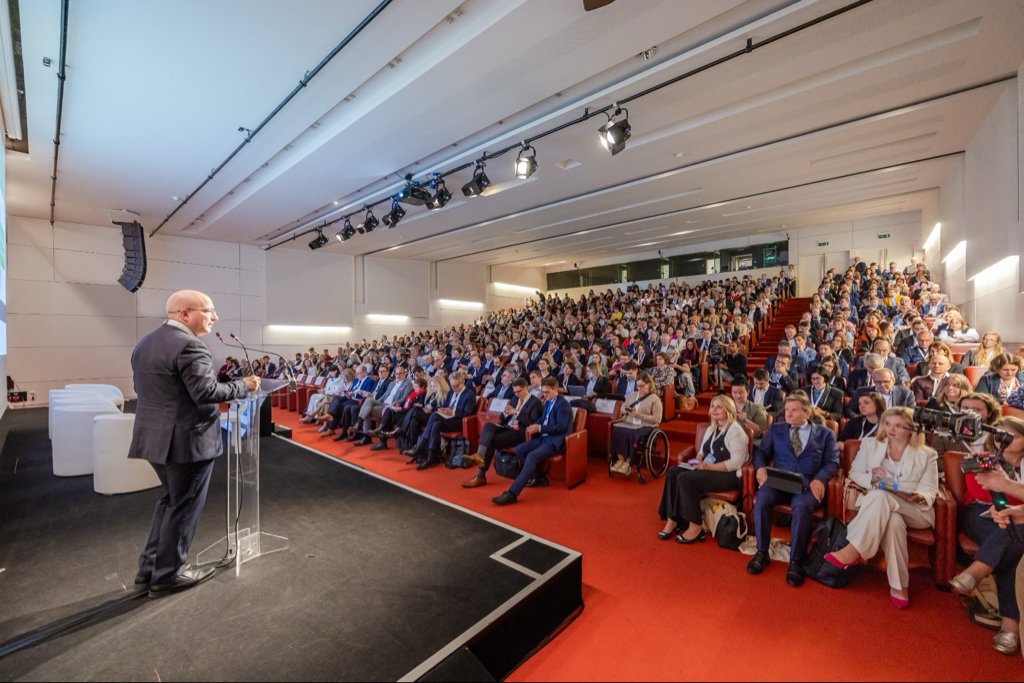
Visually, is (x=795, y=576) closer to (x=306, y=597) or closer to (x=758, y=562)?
(x=758, y=562)

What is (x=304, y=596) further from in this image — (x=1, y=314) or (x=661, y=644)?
(x=1, y=314)

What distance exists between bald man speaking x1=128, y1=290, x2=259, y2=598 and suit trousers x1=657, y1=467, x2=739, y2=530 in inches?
110

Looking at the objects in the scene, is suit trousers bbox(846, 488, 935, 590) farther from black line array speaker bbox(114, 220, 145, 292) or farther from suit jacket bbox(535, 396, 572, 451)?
black line array speaker bbox(114, 220, 145, 292)

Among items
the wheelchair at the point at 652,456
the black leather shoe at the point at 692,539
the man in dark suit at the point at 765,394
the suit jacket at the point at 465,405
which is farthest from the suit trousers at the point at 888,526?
the suit jacket at the point at 465,405

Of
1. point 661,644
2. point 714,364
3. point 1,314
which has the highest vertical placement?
point 1,314

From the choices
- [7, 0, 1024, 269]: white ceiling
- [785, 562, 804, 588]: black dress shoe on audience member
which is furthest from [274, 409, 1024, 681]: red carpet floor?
[7, 0, 1024, 269]: white ceiling

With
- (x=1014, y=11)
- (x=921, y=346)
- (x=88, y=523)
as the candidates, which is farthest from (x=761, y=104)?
(x=88, y=523)

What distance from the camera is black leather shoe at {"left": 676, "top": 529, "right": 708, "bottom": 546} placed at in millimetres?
3027

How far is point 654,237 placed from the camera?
1204cm

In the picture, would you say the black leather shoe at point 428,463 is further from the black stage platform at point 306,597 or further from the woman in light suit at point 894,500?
the woman in light suit at point 894,500

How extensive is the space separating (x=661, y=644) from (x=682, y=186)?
22.6ft

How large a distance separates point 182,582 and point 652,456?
149 inches

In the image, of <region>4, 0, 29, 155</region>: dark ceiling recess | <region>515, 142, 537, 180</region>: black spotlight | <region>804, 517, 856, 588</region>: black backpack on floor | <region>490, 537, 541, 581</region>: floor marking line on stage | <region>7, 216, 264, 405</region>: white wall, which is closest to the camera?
<region>490, 537, 541, 581</region>: floor marking line on stage

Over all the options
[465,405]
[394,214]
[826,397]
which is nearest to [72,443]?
[465,405]
